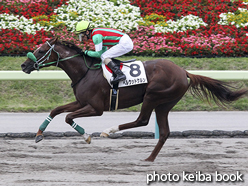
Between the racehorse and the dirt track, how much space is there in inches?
12.4

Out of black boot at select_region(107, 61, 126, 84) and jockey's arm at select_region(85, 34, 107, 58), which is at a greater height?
jockey's arm at select_region(85, 34, 107, 58)

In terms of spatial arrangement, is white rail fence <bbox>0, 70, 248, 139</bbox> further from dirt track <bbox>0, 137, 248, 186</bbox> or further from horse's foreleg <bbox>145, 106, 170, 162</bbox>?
horse's foreleg <bbox>145, 106, 170, 162</bbox>

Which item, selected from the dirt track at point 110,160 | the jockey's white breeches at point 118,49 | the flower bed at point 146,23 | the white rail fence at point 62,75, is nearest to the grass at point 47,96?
the flower bed at point 146,23

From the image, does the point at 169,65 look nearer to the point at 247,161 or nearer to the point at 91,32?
the point at 91,32

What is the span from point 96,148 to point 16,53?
560cm

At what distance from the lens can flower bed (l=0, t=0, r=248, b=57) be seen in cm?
1102

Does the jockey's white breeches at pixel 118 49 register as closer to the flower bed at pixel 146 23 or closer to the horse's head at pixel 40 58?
the horse's head at pixel 40 58

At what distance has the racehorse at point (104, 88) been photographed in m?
5.67

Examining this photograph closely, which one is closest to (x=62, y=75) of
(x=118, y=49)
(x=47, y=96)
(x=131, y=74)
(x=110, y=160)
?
(x=47, y=96)

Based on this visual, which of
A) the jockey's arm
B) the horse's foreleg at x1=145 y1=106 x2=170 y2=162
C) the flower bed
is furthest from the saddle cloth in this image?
the flower bed

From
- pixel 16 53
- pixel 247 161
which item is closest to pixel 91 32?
pixel 247 161

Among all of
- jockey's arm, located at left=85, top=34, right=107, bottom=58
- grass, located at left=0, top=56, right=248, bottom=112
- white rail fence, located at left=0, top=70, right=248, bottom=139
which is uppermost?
jockey's arm, located at left=85, top=34, right=107, bottom=58

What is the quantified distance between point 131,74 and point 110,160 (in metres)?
1.14

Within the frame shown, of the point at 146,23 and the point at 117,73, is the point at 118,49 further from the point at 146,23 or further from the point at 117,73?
the point at 146,23
